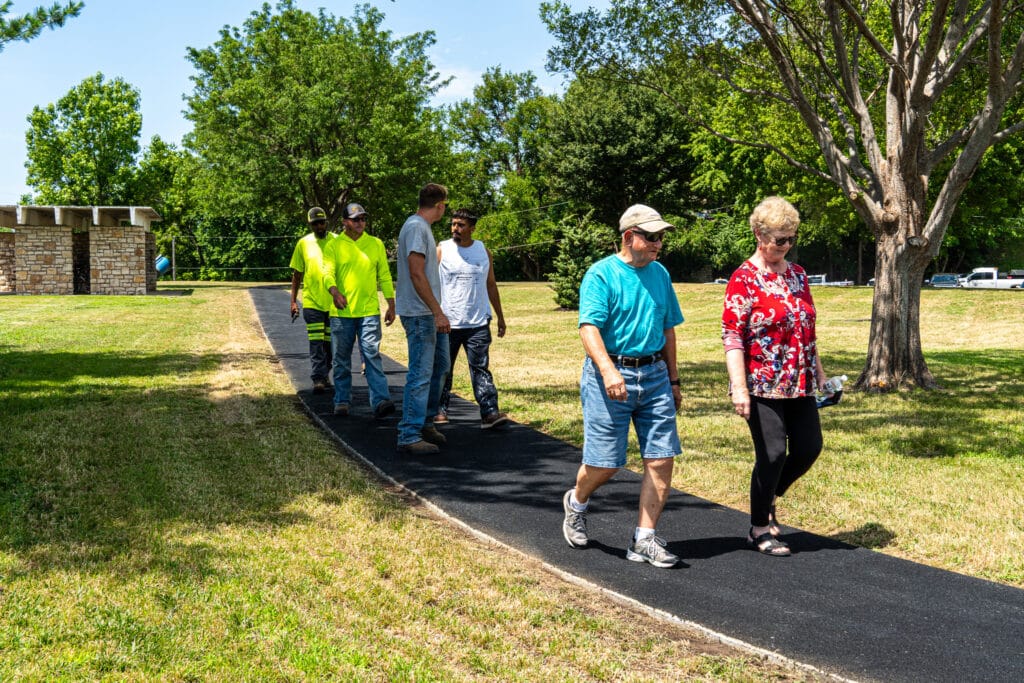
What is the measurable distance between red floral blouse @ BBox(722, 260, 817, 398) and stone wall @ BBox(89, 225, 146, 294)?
99.8ft

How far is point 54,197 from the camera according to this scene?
204ft

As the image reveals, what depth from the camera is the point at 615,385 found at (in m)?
4.40

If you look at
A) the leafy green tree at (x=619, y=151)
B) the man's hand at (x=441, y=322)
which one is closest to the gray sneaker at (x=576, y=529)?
the man's hand at (x=441, y=322)

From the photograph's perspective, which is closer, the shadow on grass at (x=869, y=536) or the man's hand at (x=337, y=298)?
the shadow on grass at (x=869, y=536)

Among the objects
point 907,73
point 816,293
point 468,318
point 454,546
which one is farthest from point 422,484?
point 816,293

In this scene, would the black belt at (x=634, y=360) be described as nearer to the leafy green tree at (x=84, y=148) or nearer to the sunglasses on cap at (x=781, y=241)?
the sunglasses on cap at (x=781, y=241)

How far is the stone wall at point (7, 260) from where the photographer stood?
3325 cm

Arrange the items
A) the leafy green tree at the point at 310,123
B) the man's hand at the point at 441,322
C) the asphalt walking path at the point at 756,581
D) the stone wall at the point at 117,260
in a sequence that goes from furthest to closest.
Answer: the leafy green tree at the point at 310,123 < the stone wall at the point at 117,260 < the man's hand at the point at 441,322 < the asphalt walking path at the point at 756,581

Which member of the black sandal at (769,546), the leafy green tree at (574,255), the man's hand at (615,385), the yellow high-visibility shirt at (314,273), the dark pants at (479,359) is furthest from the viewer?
the leafy green tree at (574,255)

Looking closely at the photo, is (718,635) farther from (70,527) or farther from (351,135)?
(351,135)

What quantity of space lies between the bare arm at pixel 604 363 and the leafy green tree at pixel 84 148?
6374 cm

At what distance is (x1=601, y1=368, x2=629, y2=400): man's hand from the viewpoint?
4402 millimetres

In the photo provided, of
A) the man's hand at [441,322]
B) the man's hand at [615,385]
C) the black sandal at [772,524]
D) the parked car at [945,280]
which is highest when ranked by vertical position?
the parked car at [945,280]

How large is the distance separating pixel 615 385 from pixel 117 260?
102ft
